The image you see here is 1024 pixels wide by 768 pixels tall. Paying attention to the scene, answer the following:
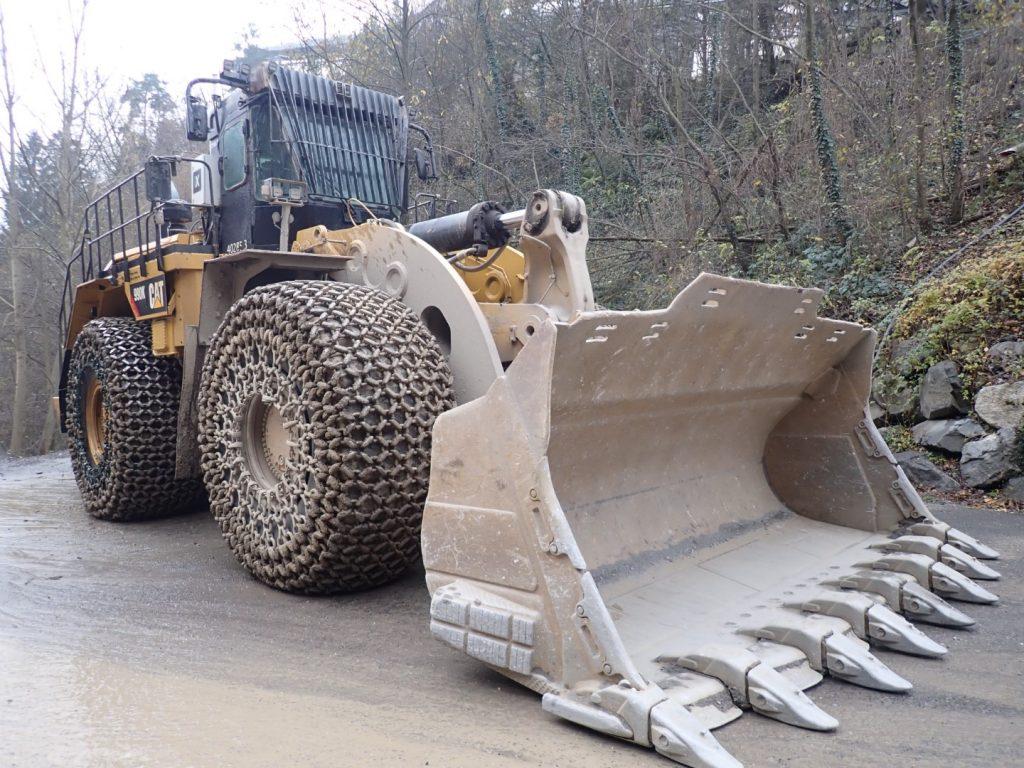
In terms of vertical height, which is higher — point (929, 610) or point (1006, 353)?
point (1006, 353)

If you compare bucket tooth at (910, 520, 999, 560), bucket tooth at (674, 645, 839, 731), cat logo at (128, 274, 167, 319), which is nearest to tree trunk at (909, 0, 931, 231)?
bucket tooth at (910, 520, 999, 560)

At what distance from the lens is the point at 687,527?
413 cm

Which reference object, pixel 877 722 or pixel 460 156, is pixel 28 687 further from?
pixel 460 156

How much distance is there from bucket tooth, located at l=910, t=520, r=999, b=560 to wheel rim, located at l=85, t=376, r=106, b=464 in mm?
5730

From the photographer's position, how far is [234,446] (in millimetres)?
4309

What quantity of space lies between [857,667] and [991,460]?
4152 millimetres

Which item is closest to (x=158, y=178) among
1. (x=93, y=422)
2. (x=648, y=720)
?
(x=93, y=422)

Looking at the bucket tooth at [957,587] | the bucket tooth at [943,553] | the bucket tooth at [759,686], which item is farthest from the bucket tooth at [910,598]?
the bucket tooth at [759,686]

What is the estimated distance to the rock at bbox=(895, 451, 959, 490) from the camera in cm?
641

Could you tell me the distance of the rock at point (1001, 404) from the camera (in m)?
6.43

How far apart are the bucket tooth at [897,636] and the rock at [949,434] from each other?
3.99 m

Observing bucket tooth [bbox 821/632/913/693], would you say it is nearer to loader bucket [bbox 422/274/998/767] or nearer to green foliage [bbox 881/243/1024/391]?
loader bucket [bbox 422/274/998/767]

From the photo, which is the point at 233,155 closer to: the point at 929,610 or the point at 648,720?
the point at 648,720

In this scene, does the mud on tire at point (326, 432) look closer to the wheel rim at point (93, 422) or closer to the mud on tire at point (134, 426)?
the mud on tire at point (134, 426)
